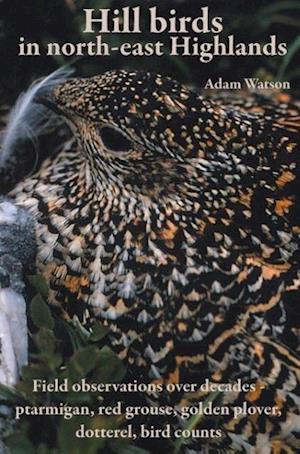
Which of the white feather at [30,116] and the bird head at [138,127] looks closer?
the bird head at [138,127]

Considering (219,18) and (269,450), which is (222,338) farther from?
(219,18)

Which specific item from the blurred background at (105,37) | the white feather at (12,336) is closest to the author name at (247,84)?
the blurred background at (105,37)

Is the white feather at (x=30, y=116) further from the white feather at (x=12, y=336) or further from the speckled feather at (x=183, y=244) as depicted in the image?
the white feather at (x=12, y=336)

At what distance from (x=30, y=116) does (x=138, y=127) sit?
0.35 meters

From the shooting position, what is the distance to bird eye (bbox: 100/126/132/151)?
211 cm

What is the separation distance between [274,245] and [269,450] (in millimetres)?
446

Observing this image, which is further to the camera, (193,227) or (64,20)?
(64,20)

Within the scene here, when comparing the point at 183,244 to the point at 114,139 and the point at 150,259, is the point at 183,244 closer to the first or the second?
the point at 150,259

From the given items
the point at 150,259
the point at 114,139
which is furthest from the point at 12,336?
the point at 114,139

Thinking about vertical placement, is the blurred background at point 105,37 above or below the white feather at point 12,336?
above

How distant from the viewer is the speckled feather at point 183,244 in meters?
2.09

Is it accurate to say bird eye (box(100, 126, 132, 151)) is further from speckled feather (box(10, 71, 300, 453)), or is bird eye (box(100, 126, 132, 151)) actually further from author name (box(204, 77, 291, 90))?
author name (box(204, 77, 291, 90))

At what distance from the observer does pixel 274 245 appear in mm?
2146

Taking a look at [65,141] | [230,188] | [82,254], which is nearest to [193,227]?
[230,188]
